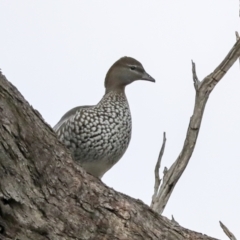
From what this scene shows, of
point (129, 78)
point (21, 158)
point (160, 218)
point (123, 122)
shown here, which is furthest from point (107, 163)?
point (21, 158)

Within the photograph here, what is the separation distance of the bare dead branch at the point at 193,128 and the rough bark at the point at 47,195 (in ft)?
3.30

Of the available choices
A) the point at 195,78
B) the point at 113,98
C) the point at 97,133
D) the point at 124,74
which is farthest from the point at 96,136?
the point at 195,78

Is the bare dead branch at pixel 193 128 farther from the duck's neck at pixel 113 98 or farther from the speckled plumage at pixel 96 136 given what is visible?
the duck's neck at pixel 113 98

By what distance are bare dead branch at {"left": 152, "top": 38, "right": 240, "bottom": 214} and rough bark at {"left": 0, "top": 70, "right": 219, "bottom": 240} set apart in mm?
1007

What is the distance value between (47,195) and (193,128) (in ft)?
4.82

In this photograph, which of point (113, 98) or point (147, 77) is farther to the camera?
point (147, 77)

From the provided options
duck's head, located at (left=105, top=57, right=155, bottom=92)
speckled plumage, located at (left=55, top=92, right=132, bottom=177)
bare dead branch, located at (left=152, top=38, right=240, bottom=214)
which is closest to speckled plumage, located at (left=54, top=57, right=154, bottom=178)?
speckled plumage, located at (left=55, top=92, right=132, bottom=177)

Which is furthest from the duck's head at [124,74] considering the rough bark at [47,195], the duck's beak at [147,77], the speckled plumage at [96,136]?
the rough bark at [47,195]

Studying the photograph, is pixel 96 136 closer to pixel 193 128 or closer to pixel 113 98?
pixel 113 98

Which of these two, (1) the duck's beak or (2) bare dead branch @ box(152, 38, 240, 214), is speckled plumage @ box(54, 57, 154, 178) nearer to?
(1) the duck's beak

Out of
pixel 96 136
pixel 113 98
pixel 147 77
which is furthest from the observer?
pixel 147 77

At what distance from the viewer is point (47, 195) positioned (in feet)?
8.70

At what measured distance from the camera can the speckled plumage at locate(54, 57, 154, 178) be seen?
4844 mm

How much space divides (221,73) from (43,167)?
5.62 feet
